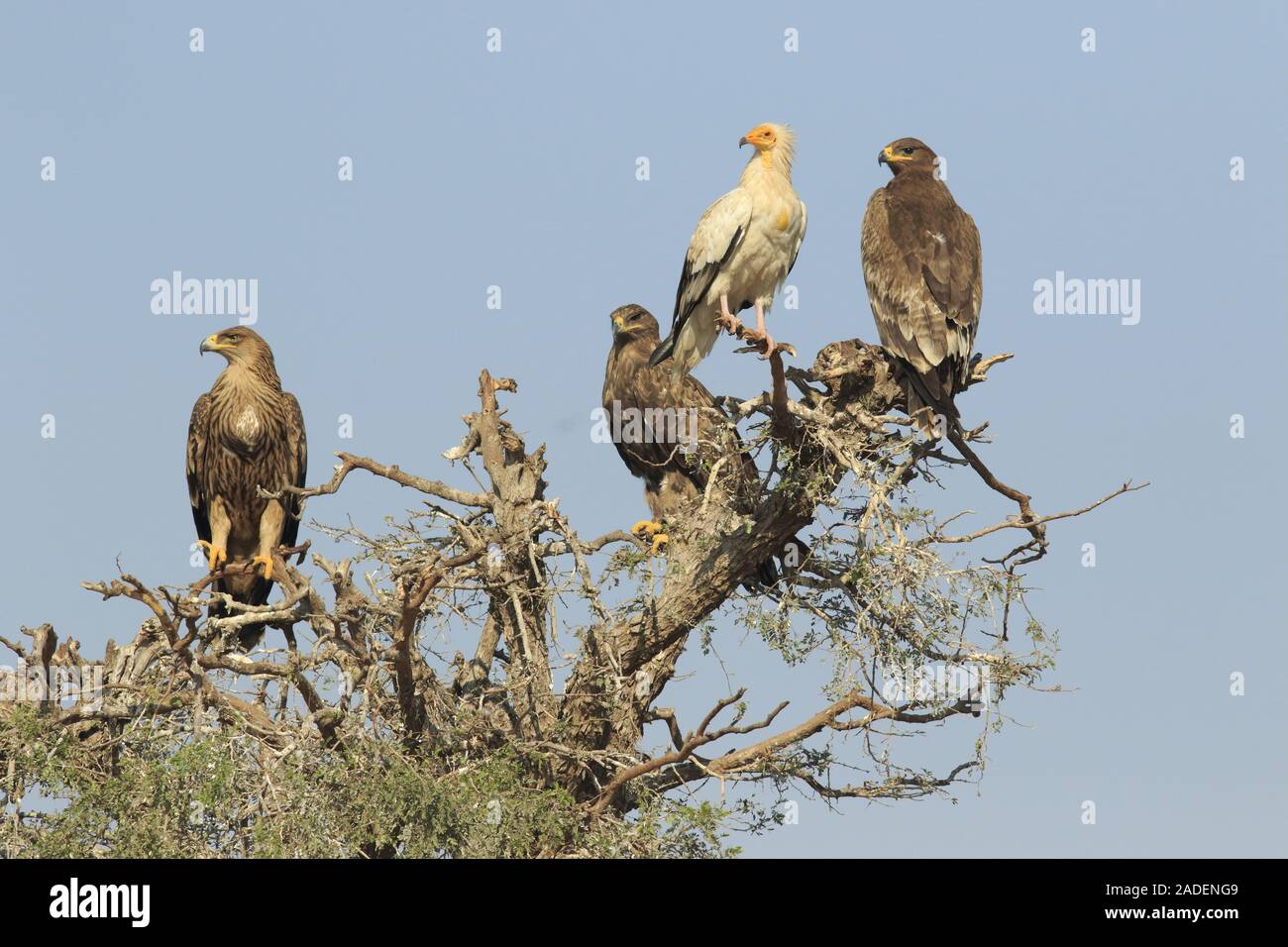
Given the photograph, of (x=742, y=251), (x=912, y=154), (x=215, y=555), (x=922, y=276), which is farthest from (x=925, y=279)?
(x=215, y=555)

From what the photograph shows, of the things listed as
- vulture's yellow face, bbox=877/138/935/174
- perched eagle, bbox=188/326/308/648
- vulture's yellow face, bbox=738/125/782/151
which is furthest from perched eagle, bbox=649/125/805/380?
perched eagle, bbox=188/326/308/648

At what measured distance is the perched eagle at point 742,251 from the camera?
32.3 feet

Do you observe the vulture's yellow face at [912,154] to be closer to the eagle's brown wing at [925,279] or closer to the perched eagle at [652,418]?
the eagle's brown wing at [925,279]

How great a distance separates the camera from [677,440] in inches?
435

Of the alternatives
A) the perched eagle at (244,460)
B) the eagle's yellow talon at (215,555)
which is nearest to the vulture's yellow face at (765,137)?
the perched eagle at (244,460)

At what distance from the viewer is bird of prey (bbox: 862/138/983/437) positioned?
29.2ft

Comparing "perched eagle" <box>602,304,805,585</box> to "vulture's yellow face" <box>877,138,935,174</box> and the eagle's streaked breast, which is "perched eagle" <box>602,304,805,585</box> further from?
the eagle's streaked breast

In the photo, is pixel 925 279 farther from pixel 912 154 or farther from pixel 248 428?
pixel 248 428

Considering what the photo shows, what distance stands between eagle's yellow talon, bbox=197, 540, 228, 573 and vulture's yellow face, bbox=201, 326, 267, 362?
130 cm

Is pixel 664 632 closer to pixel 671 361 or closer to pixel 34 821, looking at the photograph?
pixel 671 361

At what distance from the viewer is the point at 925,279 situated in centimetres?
958

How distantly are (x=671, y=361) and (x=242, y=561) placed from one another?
3.21m

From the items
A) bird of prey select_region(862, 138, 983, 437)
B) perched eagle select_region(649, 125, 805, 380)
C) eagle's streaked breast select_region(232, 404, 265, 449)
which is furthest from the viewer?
eagle's streaked breast select_region(232, 404, 265, 449)
